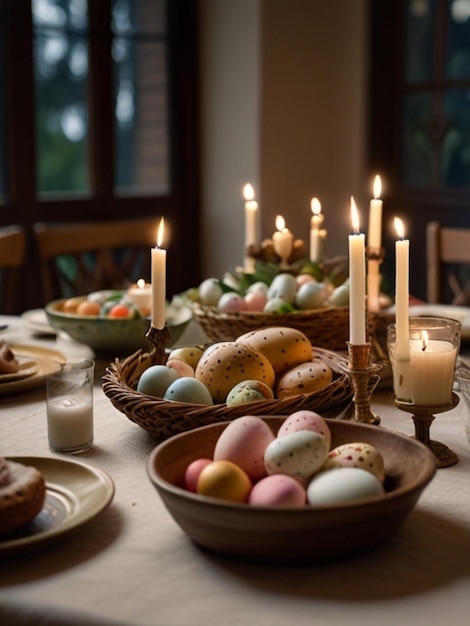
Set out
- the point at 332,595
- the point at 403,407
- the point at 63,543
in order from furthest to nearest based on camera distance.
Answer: the point at 403,407
the point at 63,543
the point at 332,595

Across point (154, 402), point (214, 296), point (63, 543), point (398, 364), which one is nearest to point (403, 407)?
point (398, 364)

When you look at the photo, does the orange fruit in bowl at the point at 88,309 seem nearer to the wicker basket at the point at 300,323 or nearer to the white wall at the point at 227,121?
the wicker basket at the point at 300,323

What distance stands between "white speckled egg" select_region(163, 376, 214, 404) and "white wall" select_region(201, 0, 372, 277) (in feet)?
8.05

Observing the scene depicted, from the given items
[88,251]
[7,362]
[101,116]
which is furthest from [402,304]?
[101,116]

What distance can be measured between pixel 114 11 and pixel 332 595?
2.99 m

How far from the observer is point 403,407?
3.48 feet

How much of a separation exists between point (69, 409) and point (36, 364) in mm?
427

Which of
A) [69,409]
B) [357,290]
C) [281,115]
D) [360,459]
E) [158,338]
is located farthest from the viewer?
[281,115]

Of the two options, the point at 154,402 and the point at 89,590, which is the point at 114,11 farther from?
the point at 89,590

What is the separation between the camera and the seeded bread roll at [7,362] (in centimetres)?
144

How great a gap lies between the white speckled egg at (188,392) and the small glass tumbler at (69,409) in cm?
11

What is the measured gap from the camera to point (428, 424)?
108cm

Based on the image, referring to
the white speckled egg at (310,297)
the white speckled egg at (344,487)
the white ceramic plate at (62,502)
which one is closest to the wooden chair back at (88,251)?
the white speckled egg at (310,297)

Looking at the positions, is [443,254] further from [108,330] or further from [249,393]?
[249,393]
